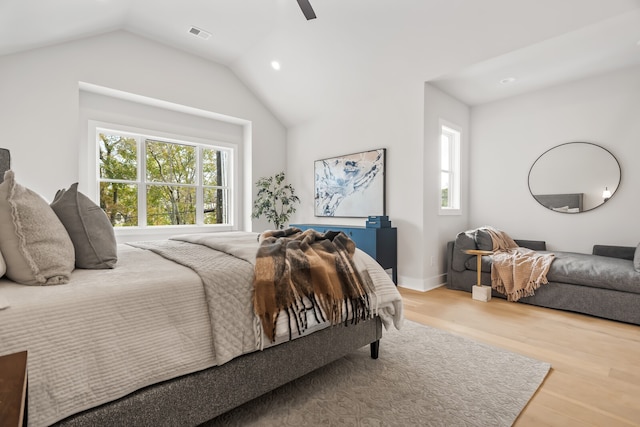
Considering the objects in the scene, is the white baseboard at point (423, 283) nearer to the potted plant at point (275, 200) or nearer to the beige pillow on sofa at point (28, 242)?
the potted plant at point (275, 200)

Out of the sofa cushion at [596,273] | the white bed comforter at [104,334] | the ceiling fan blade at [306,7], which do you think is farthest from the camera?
the sofa cushion at [596,273]

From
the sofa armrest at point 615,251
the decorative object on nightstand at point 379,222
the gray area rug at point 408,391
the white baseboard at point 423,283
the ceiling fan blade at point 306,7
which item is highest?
the ceiling fan blade at point 306,7

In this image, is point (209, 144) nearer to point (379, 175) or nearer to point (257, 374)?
point (379, 175)

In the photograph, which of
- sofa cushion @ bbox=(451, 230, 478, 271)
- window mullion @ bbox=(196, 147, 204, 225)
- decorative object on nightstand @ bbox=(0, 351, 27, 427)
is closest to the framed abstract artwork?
sofa cushion @ bbox=(451, 230, 478, 271)

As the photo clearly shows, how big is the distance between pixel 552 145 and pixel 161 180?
540 centimetres

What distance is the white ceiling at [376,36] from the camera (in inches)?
111

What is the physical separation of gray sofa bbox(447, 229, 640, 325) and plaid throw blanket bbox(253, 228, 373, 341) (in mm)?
2462

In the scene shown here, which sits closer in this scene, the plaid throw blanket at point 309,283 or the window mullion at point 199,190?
the plaid throw blanket at point 309,283

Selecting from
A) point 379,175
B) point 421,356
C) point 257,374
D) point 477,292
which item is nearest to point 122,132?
point 379,175

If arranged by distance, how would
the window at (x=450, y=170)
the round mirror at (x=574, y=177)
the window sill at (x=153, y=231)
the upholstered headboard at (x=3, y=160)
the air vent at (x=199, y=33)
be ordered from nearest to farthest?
the upholstered headboard at (x=3, y=160) < the round mirror at (x=574, y=177) < the air vent at (x=199, y=33) < the window sill at (x=153, y=231) < the window at (x=450, y=170)

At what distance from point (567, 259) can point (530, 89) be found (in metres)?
2.30

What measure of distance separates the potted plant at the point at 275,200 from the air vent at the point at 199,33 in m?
2.19

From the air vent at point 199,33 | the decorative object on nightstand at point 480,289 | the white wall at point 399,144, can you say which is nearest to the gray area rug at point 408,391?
the decorative object on nightstand at point 480,289

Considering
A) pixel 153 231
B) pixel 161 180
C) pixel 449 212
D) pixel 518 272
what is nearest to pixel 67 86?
pixel 161 180
